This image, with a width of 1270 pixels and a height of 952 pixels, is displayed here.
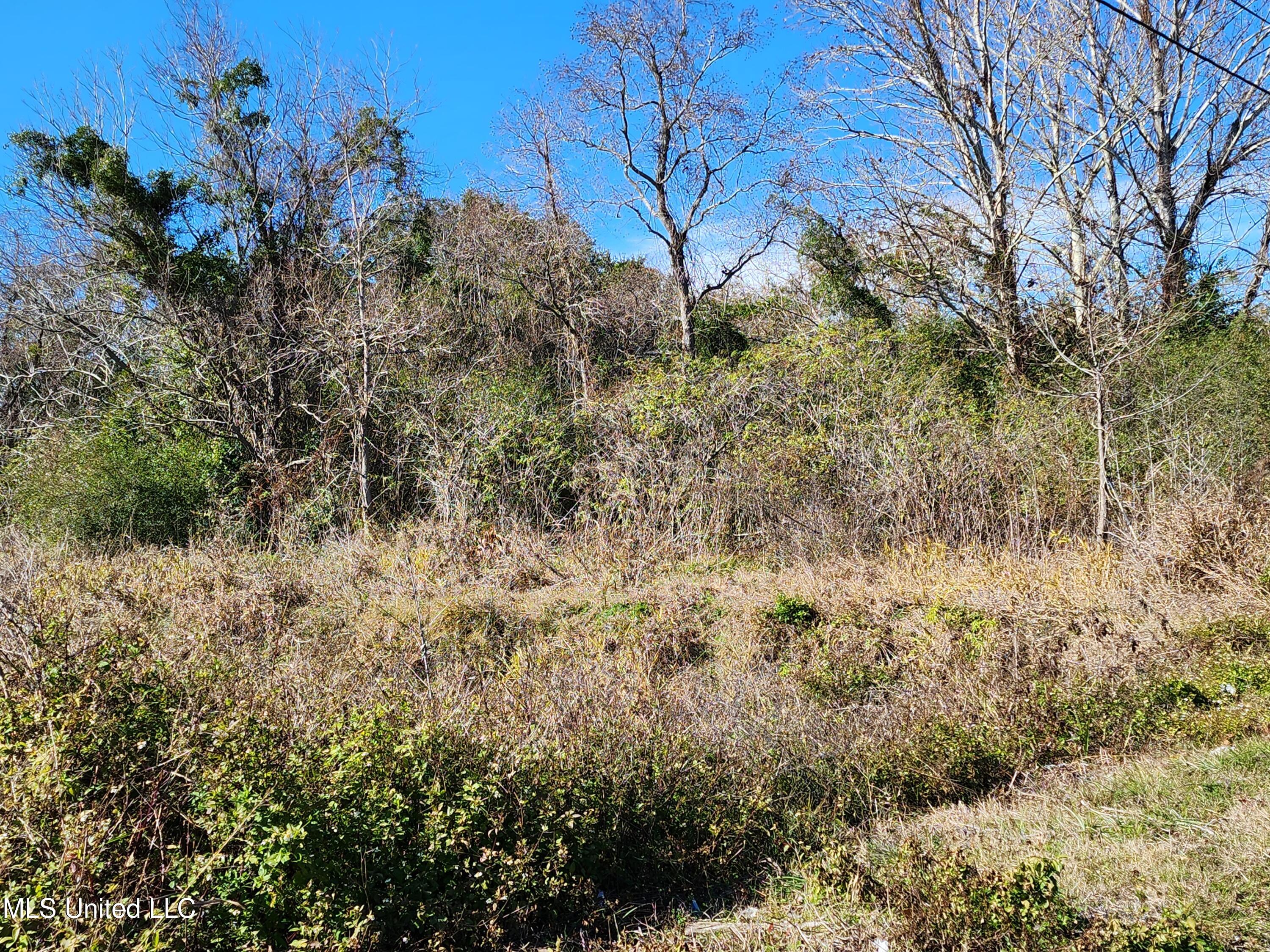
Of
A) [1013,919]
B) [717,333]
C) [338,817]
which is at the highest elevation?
[717,333]

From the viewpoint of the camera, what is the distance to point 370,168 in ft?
47.4

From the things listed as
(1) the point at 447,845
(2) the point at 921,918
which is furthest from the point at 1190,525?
(1) the point at 447,845

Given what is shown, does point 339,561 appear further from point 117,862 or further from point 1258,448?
point 1258,448

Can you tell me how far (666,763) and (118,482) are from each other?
10615 mm

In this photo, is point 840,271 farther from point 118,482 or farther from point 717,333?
point 118,482

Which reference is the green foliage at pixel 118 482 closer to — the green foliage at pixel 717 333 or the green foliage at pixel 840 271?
the green foliage at pixel 717 333

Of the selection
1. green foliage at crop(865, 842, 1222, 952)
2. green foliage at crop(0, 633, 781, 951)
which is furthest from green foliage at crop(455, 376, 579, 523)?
green foliage at crop(865, 842, 1222, 952)

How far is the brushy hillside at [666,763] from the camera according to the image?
9.68 feet

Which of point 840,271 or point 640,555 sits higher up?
point 840,271

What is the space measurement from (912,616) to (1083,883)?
4.07 m

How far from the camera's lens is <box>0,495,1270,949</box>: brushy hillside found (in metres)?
2.95

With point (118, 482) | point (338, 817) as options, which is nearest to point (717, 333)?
point (118, 482)

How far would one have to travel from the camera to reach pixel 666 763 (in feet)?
14.6

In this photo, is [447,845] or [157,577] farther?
[157,577]
